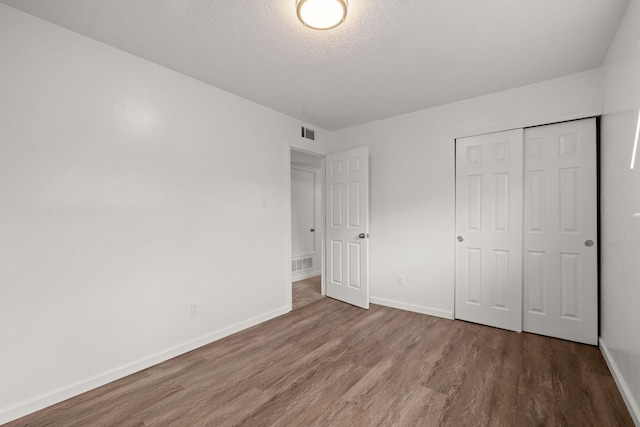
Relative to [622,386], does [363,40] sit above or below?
above

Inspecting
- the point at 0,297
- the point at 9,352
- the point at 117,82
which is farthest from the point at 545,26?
the point at 9,352

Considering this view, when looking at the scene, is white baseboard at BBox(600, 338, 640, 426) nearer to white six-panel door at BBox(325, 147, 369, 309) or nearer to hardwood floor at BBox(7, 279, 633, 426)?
hardwood floor at BBox(7, 279, 633, 426)

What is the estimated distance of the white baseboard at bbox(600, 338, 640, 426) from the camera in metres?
1.58

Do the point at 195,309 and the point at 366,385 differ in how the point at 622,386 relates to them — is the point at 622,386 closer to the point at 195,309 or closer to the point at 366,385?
the point at 366,385

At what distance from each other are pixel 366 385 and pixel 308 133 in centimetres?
300

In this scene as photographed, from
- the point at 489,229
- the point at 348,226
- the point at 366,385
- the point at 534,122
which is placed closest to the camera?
the point at 366,385

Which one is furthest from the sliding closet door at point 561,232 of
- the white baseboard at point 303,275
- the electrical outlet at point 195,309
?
the white baseboard at point 303,275

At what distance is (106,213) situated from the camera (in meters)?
2.05

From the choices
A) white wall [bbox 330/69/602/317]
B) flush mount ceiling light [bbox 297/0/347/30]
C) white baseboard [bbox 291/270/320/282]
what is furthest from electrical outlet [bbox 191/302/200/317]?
white baseboard [bbox 291/270/320/282]

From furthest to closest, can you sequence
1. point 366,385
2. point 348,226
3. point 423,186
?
point 348,226
point 423,186
point 366,385

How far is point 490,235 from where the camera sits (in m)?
2.93

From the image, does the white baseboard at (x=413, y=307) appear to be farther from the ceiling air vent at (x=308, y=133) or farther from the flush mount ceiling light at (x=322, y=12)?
the flush mount ceiling light at (x=322, y=12)

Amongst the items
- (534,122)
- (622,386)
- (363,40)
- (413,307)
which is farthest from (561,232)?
(363,40)

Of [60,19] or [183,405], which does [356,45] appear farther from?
[183,405]
